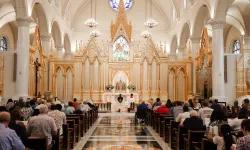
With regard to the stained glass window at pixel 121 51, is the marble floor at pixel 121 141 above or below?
below

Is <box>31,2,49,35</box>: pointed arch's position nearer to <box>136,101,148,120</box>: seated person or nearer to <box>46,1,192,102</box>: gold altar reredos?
<box>46,1,192,102</box>: gold altar reredos

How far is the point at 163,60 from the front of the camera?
2570cm

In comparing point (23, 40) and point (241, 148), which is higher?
point (23, 40)

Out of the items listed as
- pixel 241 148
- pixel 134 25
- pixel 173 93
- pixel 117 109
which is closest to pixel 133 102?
pixel 117 109

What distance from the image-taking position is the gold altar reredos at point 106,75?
25.0 m

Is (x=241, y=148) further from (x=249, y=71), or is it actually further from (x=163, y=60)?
(x=163, y=60)

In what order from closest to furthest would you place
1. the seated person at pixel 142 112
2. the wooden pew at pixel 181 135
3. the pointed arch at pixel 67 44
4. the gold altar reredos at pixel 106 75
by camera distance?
1. the wooden pew at pixel 181 135
2. the seated person at pixel 142 112
3. the gold altar reredos at pixel 106 75
4. the pointed arch at pixel 67 44

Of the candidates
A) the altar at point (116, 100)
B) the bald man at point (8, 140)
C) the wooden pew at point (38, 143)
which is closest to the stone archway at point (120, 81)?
the altar at point (116, 100)

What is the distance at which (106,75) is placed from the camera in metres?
27.5

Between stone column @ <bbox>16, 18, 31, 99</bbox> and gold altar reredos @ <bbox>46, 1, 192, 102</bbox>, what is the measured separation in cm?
663

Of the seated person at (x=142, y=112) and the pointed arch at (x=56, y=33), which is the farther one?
the pointed arch at (x=56, y=33)

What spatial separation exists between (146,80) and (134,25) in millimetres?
9937

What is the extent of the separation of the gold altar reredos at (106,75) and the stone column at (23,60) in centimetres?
663

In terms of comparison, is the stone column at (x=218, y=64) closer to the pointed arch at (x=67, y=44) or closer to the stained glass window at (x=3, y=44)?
the pointed arch at (x=67, y=44)
